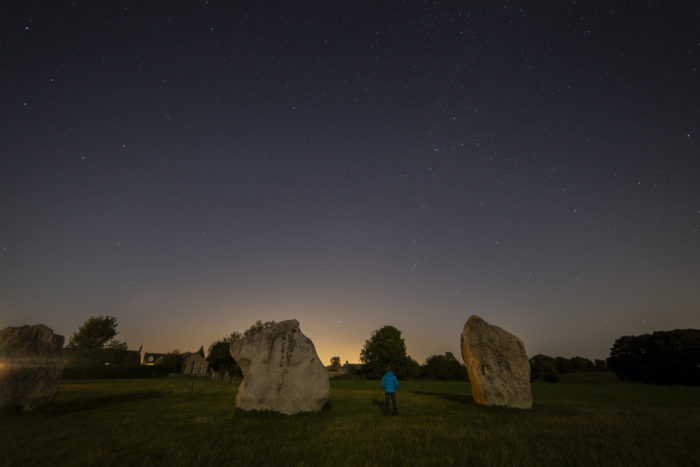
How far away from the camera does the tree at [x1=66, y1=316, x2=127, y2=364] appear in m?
75.9

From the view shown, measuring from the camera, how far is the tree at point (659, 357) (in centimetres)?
4184

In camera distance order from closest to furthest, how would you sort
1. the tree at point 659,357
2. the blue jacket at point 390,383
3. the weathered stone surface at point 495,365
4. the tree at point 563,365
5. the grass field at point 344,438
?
the grass field at point 344,438, the blue jacket at point 390,383, the weathered stone surface at point 495,365, the tree at point 659,357, the tree at point 563,365

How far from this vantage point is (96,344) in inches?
3317

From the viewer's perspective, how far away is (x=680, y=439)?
9023 millimetres

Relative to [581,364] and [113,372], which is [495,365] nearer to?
[113,372]

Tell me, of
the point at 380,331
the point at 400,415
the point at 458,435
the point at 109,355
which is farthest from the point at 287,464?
the point at 109,355

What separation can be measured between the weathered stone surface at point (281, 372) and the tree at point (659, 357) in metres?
54.4

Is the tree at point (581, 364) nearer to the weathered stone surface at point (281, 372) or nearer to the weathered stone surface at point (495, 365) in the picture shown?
the weathered stone surface at point (495, 365)

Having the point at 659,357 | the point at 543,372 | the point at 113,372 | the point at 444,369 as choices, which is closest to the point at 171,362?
the point at 113,372

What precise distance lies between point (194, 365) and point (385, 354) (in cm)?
5232

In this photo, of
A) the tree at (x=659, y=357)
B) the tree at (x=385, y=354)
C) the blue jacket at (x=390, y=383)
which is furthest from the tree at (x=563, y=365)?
the blue jacket at (x=390, y=383)

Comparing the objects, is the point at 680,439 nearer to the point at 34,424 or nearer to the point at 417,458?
the point at 417,458

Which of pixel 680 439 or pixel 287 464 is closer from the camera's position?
pixel 287 464

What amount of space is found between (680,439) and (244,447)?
12.4 metres
